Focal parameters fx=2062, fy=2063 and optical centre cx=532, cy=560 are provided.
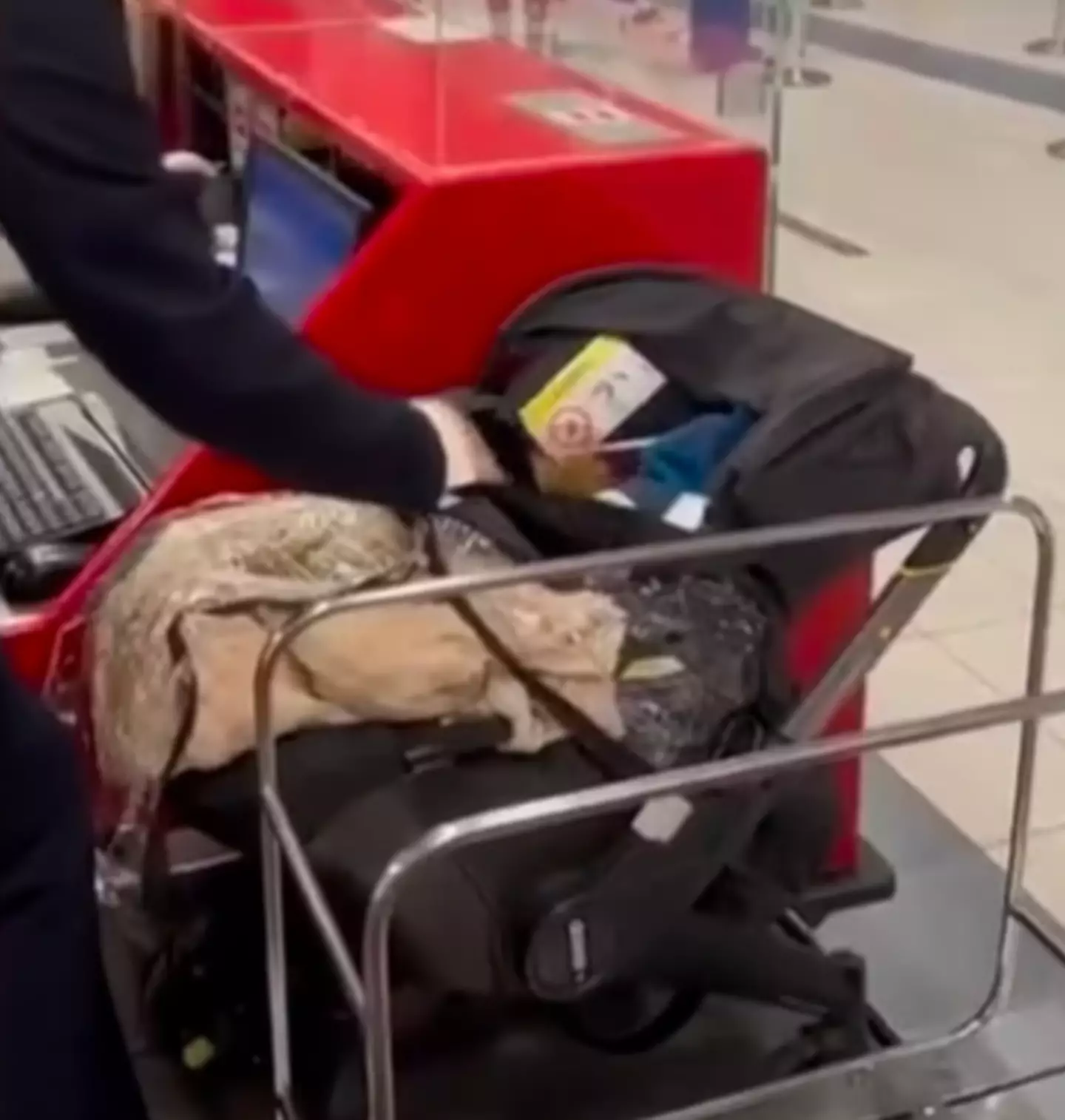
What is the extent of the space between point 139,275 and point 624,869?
0.55m

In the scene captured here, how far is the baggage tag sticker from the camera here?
1657 mm

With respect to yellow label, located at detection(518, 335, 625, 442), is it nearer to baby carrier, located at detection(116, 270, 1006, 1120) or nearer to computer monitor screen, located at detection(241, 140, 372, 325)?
baby carrier, located at detection(116, 270, 1006, 1120)

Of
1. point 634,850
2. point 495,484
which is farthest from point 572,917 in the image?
point 495,484

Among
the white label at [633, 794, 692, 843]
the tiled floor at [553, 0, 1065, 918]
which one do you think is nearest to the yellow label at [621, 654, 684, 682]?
the white label at [633, 794, 692, 843]

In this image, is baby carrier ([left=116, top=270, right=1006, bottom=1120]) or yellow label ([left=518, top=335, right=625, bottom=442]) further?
yellow label ([left=518, top=335, right=625, bottom=442])

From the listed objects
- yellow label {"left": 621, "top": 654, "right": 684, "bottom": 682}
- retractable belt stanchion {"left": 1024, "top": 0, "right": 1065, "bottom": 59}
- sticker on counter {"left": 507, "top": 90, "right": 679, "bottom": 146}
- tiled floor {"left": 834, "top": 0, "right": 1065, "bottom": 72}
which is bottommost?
tiled floor {"left": 834, "top": 0, "right": 1065, "bottom": 72}

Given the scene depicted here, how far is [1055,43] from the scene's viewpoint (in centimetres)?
689

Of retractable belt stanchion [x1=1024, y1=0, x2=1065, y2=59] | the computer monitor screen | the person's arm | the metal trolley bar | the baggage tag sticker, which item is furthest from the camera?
retractable belt stanchion [x1=1024, y1=0, x2=1065, y2=59]

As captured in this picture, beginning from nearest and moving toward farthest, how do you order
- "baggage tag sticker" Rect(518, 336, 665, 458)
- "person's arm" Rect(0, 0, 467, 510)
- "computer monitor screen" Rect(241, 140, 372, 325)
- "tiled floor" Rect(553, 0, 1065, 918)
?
"person's arm" Rect(0, 0, 467, 510)
"baggage tag sticker" Rect(518, 336, 665, 458)
"computer monitor screen" Rect(241, 140, 372, 325)
"tiled floor" Rect(553, 0, 1065, 918)

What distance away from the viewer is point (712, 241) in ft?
6.08

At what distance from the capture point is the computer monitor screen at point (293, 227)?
1951 mm

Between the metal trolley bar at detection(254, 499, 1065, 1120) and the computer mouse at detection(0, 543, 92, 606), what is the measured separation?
306mm

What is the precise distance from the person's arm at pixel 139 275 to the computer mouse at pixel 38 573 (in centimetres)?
49

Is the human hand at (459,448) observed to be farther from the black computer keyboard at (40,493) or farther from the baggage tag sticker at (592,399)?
the black computer keyboard at (40,493)
